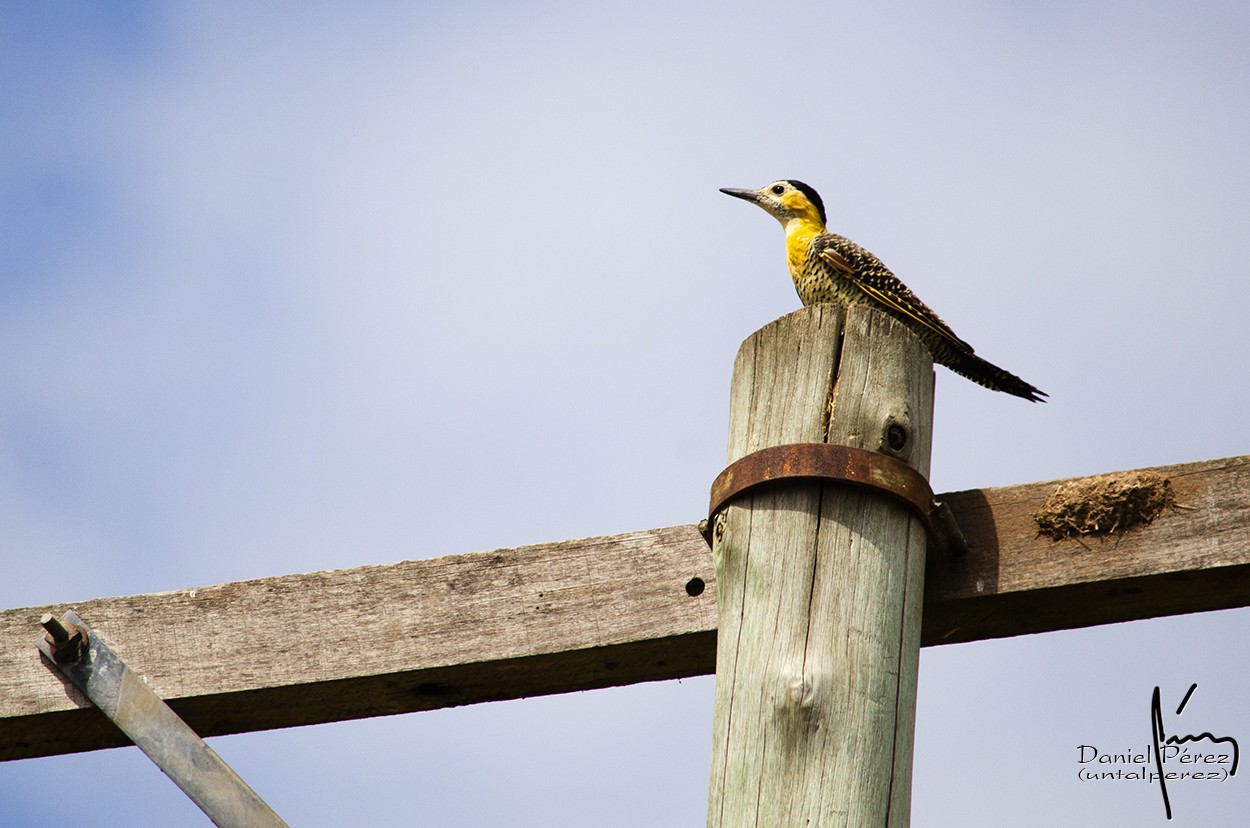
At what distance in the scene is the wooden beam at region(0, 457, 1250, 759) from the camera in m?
2.58

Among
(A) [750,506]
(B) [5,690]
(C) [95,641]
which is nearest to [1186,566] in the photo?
(A) [750,506]

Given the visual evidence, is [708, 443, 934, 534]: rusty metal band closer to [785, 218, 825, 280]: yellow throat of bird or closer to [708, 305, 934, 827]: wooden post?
[708, 305, 934, 827]: wooden post

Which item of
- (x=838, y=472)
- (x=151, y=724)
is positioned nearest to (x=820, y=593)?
(x=838, y=472)

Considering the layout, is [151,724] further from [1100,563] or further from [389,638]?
[1100,563]

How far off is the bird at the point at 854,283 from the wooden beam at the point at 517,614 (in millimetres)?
1793

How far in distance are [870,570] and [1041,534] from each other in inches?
17.2

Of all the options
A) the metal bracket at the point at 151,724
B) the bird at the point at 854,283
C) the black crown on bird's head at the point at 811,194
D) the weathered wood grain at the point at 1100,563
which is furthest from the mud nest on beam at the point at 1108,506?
the black crown on bird's head at the point at 811,194

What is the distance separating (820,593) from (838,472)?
0.20 m

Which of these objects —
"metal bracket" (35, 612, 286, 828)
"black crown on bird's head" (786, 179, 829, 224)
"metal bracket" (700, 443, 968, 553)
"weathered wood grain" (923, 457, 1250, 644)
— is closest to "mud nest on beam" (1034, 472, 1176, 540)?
"weathered wood grain" (923, 457, 1250, 644)

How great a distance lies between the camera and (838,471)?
7.82ft

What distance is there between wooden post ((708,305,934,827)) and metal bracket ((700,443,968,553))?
0.08 ft

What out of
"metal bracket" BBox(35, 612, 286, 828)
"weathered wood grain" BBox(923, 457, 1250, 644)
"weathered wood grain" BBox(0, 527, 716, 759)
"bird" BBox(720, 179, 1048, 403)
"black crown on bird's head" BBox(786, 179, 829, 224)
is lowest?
"metal bracket" BBox(35, 612, 286, 828)

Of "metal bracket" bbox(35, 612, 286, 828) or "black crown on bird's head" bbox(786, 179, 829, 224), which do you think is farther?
"black crown on bird's head" bbox(786, 179, 829, 224)

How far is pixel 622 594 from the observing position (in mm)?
2830
